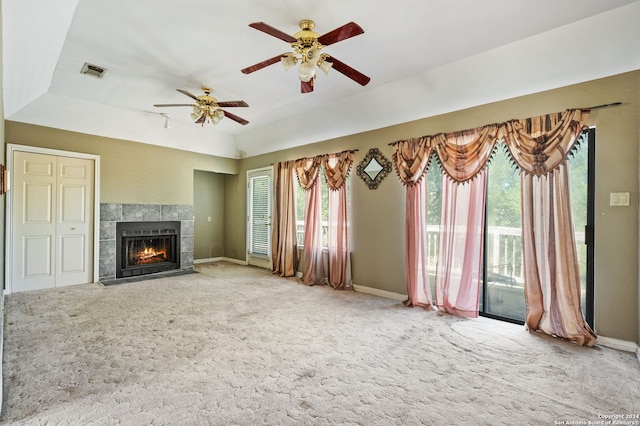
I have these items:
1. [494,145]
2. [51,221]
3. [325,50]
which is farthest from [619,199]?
[51,221]

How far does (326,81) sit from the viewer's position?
395 cm

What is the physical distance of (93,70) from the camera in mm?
3789

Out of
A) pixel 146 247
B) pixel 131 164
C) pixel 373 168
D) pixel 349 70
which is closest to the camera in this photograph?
pixel 349 70

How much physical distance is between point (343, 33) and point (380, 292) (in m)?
3.57

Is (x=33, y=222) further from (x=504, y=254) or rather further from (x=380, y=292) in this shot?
(x=504, y=254)

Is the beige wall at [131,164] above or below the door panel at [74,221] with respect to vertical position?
above

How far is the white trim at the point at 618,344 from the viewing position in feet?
9.05

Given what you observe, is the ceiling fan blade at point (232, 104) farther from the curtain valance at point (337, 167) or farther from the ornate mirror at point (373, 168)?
the ornate mirror at point (373, 168)

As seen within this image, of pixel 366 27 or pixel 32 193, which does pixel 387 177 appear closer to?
pixel 366 27

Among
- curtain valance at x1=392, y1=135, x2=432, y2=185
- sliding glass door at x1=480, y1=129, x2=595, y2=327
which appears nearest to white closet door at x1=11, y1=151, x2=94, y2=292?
curtain valance at x1=392, y1=135, x2=432, y2=185

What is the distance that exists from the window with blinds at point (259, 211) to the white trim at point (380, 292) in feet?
8.15

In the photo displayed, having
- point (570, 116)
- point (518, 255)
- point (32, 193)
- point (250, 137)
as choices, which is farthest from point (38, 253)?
point (570, 116)

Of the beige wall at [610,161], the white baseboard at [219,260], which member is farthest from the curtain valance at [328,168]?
the white baseboard at [219,260]

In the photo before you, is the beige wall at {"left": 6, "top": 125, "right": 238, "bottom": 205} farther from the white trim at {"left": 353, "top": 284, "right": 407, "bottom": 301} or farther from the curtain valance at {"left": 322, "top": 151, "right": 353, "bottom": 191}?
the white trim at {"left": 353, "top": 284, "right": 407, "bottom": 301}
